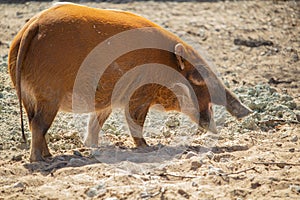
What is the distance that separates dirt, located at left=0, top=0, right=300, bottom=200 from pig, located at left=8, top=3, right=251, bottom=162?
0.32 m

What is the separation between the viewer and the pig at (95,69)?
18.5ft

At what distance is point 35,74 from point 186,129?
2079 mm

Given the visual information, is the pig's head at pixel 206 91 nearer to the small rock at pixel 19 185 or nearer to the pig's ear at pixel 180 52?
the pig's ear at pixel 180 52

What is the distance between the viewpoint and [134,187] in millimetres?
4758

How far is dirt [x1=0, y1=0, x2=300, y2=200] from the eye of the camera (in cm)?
479

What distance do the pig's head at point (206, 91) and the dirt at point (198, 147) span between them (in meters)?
0.24

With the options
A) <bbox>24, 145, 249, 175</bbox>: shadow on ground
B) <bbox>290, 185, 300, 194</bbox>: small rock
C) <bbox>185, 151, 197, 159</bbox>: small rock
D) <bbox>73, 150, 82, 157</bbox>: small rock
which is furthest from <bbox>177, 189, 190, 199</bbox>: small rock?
<bbox>73, 150, 82, 157</bbox>: small rock

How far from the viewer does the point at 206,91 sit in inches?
258

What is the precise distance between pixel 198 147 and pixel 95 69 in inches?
54.3

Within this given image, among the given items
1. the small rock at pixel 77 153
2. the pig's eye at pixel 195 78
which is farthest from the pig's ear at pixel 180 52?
the small rock at pixel 77 153

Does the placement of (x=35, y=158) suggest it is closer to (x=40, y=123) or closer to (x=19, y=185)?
(x=40, y=123)

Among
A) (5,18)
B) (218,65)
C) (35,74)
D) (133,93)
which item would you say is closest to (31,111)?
(35,74)

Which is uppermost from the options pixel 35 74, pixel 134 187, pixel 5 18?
pixel 35 74

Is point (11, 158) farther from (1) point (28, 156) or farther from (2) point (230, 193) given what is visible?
(2) point (230, 193)
